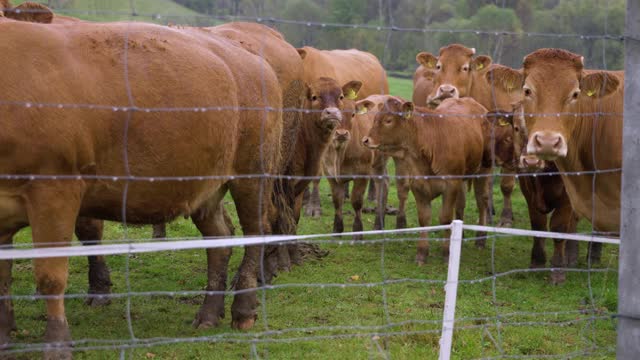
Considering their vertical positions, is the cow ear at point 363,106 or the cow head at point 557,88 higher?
the cow head at point 557,88

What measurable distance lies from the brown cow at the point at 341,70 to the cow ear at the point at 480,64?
1543mm

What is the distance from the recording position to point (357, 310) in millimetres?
7660

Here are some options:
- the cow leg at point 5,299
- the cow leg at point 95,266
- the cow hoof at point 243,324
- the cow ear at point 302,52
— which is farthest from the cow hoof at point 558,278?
the cow leg at point 5,299

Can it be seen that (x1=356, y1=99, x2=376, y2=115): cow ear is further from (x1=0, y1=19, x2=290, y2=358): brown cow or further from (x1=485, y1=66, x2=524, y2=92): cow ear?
(x1=0, y1=19, x2=290, y2=358): brown cow

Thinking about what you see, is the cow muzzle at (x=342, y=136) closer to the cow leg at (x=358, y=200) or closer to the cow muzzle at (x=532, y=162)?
the cow leg at (x=358, y=200)

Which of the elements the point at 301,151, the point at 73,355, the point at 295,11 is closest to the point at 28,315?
the point at 73,355

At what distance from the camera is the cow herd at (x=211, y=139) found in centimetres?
529

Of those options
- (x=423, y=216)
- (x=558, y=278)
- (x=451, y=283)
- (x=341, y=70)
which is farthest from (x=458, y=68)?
(x=451, y=283)

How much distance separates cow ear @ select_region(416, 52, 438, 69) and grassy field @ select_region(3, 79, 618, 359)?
4849 millimetres

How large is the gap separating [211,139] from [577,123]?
3217mm

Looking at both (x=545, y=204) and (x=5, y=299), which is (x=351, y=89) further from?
(x=5, y=299)

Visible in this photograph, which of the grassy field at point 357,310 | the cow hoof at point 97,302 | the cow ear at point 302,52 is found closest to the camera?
the grassy field at point 357,310

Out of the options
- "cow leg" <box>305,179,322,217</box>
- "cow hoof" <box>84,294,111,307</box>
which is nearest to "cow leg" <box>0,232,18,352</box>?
"cow hoof" <box>84,294,111,307</box>

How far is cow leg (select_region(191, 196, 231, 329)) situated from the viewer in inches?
277
